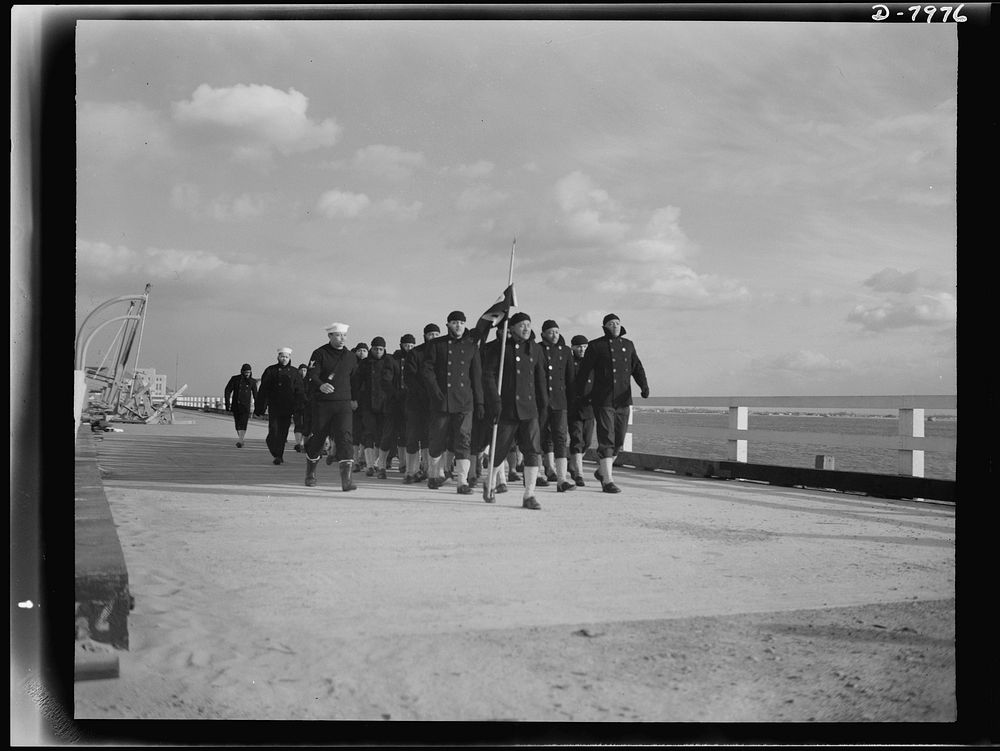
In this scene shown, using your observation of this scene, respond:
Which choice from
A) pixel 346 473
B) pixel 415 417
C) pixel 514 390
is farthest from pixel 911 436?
pixel 346 473

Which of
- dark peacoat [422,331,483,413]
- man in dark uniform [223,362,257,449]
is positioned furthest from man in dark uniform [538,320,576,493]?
man in dark uniform [223,362,257,449]

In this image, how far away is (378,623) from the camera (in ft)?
13.7

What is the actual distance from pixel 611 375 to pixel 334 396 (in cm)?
312

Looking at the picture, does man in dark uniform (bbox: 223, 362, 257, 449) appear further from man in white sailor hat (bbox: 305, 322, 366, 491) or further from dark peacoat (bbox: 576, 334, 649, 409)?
dark peacoat (bbox: 576, 334, 649, 409)

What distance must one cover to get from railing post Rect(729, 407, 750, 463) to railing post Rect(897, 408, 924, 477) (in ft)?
8.56

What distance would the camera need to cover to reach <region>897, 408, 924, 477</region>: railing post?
32.2ft

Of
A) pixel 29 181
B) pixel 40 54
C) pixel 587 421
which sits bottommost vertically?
pixel 587 421

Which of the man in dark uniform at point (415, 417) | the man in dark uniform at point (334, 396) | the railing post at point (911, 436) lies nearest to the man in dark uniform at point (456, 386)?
the man in dark uniform at point (415, 417)

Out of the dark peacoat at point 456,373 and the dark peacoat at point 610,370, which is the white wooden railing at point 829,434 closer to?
the dark peacoat at point 610,370

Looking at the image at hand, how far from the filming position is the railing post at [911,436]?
982cm

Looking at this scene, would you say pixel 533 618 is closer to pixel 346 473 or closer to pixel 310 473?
pixel 346 473

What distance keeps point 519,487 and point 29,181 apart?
23.4 ft
